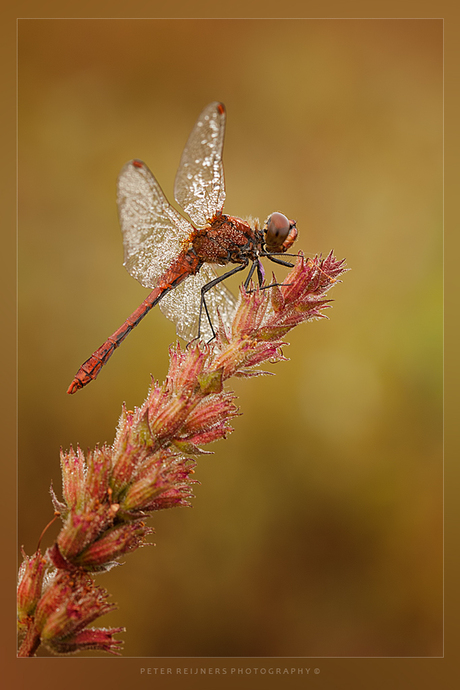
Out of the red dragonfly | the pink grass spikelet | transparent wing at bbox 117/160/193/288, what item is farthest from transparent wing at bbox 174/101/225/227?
the pink grass spikelet

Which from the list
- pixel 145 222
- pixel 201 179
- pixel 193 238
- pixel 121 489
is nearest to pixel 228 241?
pixel 193 238

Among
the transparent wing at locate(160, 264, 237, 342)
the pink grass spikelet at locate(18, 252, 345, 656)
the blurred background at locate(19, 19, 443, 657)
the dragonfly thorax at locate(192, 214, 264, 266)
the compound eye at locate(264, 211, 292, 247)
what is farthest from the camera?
the blurred background at locate(19, 19, 443, 657)

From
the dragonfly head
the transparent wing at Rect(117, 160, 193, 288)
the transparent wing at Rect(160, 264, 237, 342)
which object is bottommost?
the transparent wing at Rect(160, 264, 237, 342)

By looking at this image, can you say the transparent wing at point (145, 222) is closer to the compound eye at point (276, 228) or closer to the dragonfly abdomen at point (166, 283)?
the dragonfly abdomen at point (166, 283)

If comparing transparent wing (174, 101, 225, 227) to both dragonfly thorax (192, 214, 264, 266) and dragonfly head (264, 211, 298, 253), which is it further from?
dragonfly head (264, 211, 298, 253)

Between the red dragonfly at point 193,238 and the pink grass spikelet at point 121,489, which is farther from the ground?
the red dragonfly at point 193,238

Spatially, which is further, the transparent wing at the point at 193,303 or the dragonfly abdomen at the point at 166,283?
the transparent wing at the point at 193,303

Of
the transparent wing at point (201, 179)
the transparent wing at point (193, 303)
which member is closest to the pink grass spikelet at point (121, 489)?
the transparent wing at point (193, 303)

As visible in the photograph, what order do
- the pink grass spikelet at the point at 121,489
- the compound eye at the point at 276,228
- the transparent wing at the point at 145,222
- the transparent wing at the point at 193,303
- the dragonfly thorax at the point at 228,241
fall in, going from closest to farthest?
the pink grass spikelet at the point at 121,489 < the compound eye at the point at 276,228 < the dragonfly thorax at the point at 228,241 < the transparent wing at the point at 193,303 < the transparent wing at the point at 145,222

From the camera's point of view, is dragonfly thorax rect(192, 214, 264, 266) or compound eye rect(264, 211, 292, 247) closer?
compound eye rect(264, 211, 292, 247)
